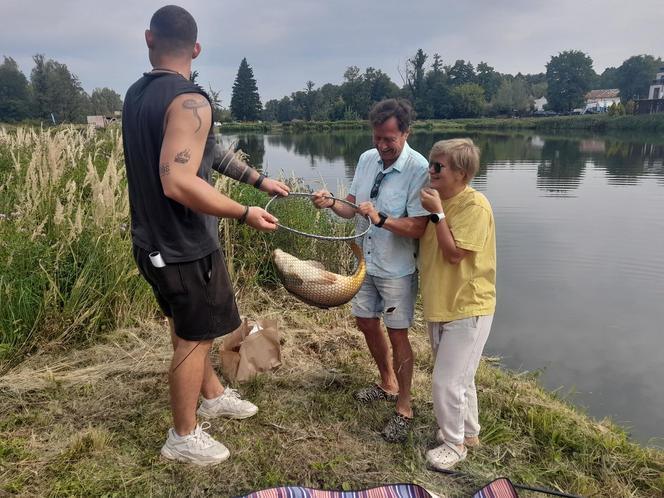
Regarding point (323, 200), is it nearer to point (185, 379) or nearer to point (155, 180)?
point (155, 180)

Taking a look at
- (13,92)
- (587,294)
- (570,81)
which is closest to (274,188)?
(587,294)

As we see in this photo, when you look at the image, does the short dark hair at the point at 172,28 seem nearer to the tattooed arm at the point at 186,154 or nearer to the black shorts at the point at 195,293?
the tattooed arm at the point at 186,154

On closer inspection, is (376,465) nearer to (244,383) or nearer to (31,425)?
(244,383)

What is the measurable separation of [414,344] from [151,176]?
266 centimetres

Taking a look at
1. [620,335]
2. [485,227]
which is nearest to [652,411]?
[620,335]

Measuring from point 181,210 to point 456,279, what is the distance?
1334 millimetres

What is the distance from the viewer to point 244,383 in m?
3.00

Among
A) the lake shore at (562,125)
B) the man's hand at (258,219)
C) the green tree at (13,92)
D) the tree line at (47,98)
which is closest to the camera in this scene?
the man's hand at (258,219)

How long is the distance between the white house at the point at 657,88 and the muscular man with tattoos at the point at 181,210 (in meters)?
89.7

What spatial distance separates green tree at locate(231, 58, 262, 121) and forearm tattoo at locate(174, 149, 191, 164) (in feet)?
292

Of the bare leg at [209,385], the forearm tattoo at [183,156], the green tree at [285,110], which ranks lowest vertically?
the bare leg at [209,385]

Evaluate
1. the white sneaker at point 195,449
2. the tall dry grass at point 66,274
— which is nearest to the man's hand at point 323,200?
the white sneaker at point 195,449

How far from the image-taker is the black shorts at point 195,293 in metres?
2.00

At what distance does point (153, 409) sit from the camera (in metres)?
2.66
